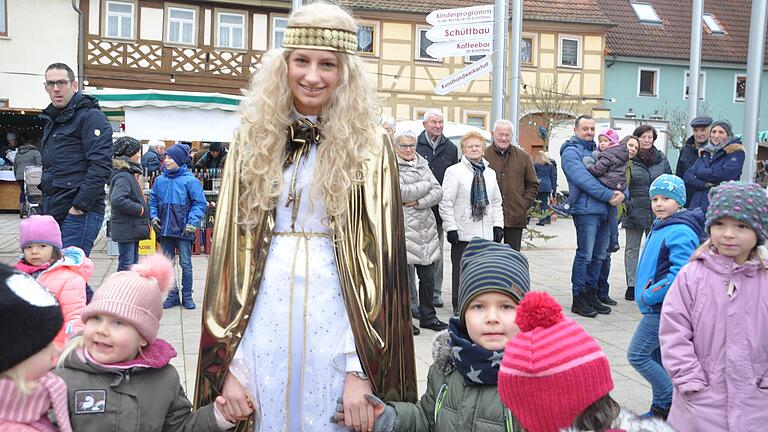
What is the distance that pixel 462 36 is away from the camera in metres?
7.70

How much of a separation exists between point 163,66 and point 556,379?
81.9ft

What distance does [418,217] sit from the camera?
6.58 metres

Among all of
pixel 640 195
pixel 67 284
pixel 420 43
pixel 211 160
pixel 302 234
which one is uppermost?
pixel 420 43

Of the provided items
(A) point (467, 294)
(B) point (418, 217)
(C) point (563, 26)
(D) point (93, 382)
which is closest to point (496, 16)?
(B) point (418, 217)

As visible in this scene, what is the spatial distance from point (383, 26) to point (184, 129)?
1644 centimetres

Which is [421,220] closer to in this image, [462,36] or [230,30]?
[462,36]

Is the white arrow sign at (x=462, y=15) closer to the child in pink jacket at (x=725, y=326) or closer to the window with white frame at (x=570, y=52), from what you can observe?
the child in pink jacket at (x=725, y=326)

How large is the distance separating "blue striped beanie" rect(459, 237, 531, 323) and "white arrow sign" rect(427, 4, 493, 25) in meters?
5.36

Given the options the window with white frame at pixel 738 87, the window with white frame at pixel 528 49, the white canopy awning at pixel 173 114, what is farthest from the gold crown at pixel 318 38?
the window with white frame at pixel 738 87

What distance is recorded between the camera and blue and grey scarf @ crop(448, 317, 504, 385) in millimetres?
2406

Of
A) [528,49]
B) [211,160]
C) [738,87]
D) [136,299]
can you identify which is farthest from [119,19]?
[738,87]

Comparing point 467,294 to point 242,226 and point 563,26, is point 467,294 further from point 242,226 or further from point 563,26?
point 563,26

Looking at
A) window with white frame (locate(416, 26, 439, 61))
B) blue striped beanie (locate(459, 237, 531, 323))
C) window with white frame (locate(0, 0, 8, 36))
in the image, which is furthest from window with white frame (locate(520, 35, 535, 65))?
blue striped beanie (locate(459, 237, 531, 323))

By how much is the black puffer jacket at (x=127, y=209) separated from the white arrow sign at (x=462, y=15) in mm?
3501
